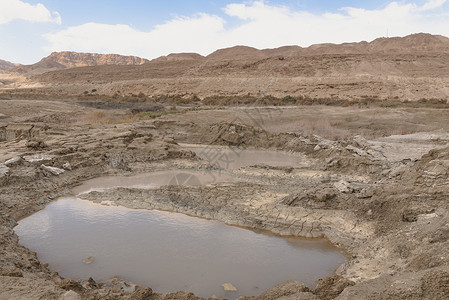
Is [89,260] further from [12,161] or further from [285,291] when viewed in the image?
[12,161]

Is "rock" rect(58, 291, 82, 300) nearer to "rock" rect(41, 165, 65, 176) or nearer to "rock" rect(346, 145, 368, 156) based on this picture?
"rock" rect(41, 165, 65, 176)

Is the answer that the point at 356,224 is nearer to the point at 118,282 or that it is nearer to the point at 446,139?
the point at 118,282

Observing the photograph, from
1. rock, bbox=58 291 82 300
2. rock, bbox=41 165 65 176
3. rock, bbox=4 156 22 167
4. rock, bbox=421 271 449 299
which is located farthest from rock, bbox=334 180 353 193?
rock, bbox=4 156 22 167

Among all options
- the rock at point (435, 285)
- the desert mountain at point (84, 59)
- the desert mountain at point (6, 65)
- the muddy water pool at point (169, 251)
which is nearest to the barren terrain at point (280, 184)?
the rock at point (435, 285)

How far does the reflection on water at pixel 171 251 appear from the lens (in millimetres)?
5090

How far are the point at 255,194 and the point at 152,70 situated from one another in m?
45.0

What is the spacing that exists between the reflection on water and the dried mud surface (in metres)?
0.32

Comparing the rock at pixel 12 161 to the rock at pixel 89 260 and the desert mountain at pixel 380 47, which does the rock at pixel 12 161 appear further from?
the desert mountain at pixel 380 47

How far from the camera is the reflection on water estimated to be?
16.7 ft

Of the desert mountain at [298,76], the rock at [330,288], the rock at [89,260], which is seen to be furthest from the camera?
the desert mountain at [298,76]

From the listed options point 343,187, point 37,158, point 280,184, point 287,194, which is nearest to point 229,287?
point 287,194

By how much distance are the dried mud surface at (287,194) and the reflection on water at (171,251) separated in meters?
0.32

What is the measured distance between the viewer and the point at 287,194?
8367 millimetres

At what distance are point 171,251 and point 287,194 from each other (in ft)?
11.8
